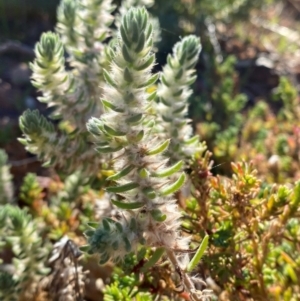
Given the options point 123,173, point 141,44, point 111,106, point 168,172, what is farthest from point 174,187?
point 141,44

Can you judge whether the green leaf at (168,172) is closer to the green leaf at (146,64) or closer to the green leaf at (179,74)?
the green leaf at (146,64)

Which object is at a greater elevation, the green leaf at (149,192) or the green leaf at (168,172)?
the green leaf at (168,172)

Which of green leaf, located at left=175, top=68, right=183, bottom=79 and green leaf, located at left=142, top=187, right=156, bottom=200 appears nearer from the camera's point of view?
green leaf, located at left=142, top=187, right=156, bottom=200

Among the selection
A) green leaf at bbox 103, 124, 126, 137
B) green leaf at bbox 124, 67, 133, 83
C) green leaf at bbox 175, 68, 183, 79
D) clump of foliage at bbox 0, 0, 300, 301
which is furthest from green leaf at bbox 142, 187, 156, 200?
green leaf at bbox 175, 68, 183, 79

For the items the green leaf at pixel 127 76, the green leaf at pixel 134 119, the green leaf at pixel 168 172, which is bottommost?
the green leaf at pixel 168 172

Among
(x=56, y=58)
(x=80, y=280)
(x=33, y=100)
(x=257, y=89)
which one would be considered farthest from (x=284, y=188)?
(x=257, y=89)

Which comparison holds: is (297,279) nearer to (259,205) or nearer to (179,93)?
(259,205)

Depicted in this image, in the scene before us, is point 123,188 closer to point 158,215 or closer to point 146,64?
point 158,215

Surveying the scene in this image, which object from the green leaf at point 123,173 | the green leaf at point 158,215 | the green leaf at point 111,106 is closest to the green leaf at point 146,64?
the green leaf at point 111,106

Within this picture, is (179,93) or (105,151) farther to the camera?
(179,93)

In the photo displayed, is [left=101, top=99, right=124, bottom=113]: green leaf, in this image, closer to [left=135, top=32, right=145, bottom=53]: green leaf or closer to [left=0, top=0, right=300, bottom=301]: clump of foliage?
[left=0, top=0, right=300, bottom=301]: clump of foliage

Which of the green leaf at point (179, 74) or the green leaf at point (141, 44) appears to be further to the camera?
the green leaf at point (179, 74)
